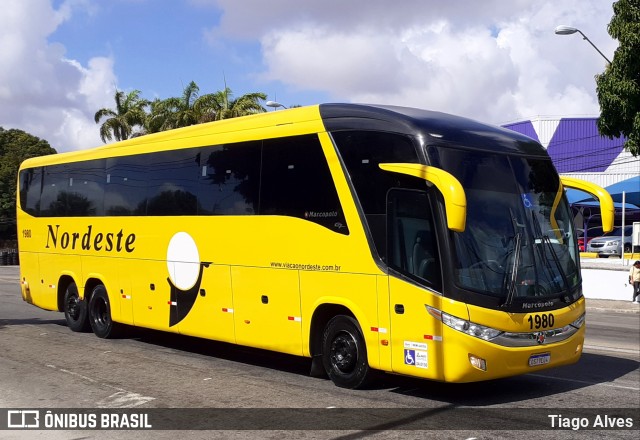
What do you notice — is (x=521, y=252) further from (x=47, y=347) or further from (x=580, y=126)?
(x=580, y=126)

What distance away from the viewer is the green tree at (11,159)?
67.9 metres

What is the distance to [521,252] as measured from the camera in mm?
8789

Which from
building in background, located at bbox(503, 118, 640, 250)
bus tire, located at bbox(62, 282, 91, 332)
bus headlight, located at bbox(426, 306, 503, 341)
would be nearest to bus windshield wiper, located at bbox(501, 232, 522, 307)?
bus headlight, located at bbox(426, 306, 503, 341)

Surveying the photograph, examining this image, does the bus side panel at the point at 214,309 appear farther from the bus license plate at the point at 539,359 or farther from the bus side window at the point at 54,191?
the bus side window at the point at 54,191

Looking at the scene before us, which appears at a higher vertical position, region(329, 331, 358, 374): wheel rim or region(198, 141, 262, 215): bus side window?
region(198, 141, 262, 215): bus side window

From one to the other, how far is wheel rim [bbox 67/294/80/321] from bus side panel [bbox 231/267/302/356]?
5.63 meters

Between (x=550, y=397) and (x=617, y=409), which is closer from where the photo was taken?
(x=617, y=409)

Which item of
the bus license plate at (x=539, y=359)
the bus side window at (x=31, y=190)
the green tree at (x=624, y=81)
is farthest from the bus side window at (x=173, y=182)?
the green tree at (x=624, y=81)

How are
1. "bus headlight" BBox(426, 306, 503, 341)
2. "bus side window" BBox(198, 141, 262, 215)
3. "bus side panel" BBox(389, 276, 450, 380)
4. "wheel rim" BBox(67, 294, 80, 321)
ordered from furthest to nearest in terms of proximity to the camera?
1. "wheel rim" BBox(67, 294, 80, 321)
2. "bus side window" BBox(198, 141, 262, 215)
3. "bus side panel" BBox(389, 276, 450, 380)
4. "bus headlight" BBox(426, 306, 503, 341)

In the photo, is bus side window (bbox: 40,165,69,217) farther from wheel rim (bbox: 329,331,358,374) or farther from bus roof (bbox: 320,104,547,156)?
wheel rim (bbox: 329,331,358,374)

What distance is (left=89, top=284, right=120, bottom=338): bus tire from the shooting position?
14.5 meters

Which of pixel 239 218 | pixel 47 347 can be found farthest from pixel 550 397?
pixel 47 347

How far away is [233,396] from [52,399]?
2156 millimetres

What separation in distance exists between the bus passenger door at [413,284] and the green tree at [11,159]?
207 ft
